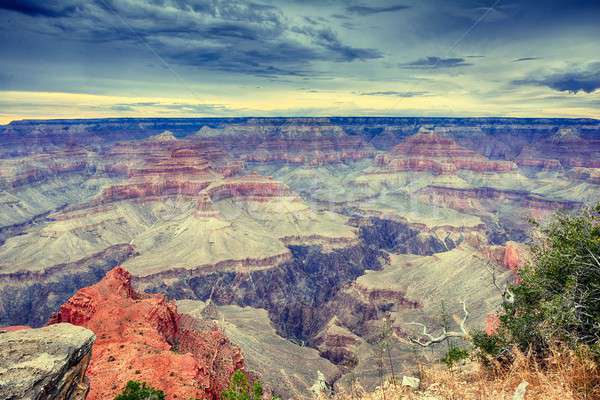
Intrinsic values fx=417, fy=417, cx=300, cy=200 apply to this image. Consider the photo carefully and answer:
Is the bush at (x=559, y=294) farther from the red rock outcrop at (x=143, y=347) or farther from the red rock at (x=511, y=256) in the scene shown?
the red rock at (x=511, y=256)

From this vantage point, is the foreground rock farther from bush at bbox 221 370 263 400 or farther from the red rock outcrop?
the red rock outcrop

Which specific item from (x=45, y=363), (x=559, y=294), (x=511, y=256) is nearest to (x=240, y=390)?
(x=45, y=363)

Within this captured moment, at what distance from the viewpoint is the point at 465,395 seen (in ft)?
48.9

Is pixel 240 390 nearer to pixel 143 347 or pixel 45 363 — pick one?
pixel 143 347

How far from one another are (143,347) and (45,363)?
1825 cm

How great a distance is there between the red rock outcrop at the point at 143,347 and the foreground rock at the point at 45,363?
32.6 feet

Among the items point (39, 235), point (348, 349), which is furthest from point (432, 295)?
point (39, 235)

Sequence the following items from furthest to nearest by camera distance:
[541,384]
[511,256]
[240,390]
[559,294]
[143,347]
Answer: [511,256]
[143,347]
[240,390]
[559,294]
[541,384]

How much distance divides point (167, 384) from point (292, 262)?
121 m

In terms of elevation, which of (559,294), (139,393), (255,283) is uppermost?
(559,294)

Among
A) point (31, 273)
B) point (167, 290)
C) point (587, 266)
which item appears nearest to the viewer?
point (587, 266)

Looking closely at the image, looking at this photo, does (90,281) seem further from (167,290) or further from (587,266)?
(587,266)

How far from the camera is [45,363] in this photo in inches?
559

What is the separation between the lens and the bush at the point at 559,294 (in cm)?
1733
